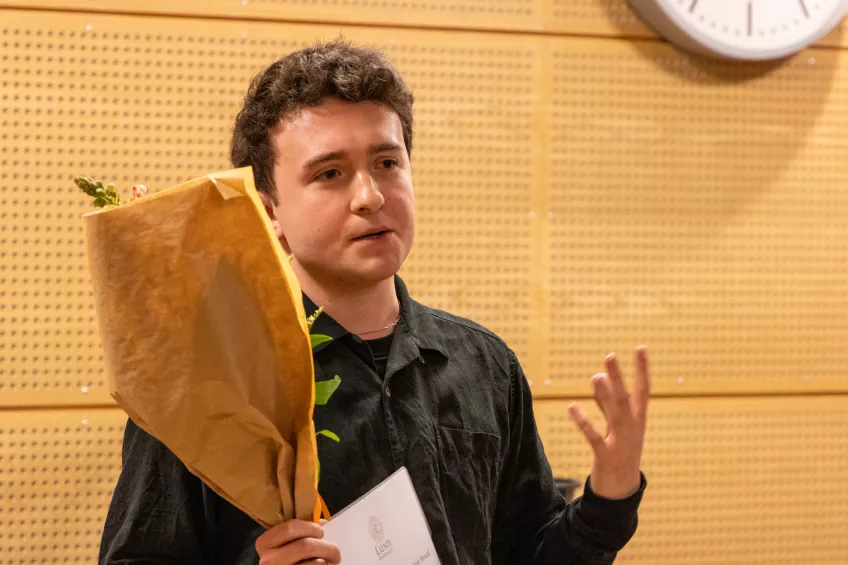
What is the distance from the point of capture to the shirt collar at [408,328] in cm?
139

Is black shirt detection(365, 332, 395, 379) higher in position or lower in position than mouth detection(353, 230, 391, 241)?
lower

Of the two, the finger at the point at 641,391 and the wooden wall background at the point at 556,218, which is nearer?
the finger at the point at 641,391

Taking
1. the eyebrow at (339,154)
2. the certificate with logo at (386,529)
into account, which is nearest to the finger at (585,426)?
the certificate with logo at (386,529)

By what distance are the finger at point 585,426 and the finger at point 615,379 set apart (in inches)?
2.4

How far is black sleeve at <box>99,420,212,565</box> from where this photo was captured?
3.86 feet

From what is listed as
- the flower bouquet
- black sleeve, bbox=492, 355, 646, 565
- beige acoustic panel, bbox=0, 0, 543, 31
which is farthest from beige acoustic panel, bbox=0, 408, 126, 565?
the flower bouquet

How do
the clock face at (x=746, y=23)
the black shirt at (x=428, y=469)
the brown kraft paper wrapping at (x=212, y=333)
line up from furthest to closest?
the clock face at (x=746, y=23) < the black shirt at (x=428, y=469) < the brown kraft paper wrapping at (x=212, y=333)

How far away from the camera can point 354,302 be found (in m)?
1.44

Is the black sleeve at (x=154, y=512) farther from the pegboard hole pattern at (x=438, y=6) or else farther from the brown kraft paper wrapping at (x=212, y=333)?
the pegboard hole pattern at (x=438, y=6)

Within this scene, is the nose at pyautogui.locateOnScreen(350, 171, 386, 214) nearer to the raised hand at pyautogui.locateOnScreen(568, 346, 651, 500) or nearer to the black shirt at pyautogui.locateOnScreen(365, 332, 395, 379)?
the black shirt at pyautogui.locateOnScreen(365, 332, 395, 379)

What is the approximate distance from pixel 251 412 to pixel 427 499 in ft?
1.51

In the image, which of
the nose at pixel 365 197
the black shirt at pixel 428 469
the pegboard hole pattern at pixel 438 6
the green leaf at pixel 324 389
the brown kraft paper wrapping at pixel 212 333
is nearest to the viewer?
the brown kraft paper wrapping at pixel 212 333

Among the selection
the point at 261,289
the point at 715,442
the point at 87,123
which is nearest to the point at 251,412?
the point at 261,289

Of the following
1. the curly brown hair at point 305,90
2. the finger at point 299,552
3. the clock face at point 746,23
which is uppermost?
the clock face at point 746,23
